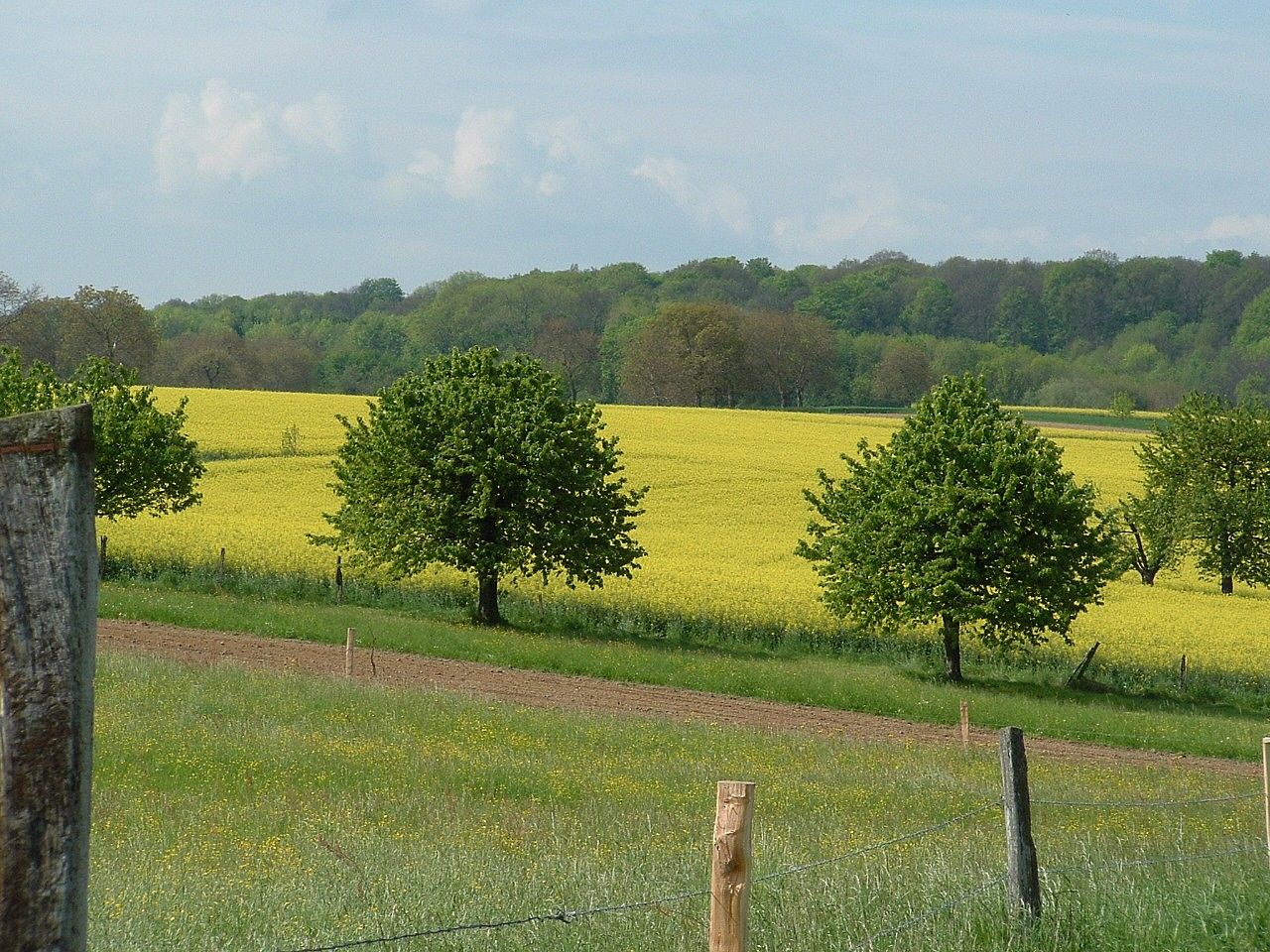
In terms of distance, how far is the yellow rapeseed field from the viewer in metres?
33.2

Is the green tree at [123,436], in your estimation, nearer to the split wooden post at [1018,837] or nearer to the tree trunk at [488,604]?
the tree trunk at [488,604]

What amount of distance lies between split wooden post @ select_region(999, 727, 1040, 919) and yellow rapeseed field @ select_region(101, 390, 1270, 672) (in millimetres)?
23895

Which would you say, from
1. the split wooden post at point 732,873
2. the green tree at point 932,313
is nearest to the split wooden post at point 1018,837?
A: the split wooden post at point 732,873

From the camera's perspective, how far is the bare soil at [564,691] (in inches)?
918

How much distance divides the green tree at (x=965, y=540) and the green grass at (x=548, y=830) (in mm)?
8506

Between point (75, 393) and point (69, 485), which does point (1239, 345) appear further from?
point (69, 485)

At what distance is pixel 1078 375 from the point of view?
370 ft

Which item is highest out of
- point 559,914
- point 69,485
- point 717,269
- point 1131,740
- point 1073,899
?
point 717,269

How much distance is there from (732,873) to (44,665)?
302cm

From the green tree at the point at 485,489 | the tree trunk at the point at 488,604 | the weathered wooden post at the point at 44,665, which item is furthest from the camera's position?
the tree trunk at the point at 488,604

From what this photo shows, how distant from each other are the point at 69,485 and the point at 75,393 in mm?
37770

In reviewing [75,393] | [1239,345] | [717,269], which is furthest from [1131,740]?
[717,269]

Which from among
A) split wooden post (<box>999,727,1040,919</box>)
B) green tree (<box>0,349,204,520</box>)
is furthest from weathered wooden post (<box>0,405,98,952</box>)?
green tree (<box>0,349,204,520</box>)

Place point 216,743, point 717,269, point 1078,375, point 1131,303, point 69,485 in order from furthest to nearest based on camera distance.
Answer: point 717,269, point 1131,303, point 1078,375, point 216,743, point 69,485
